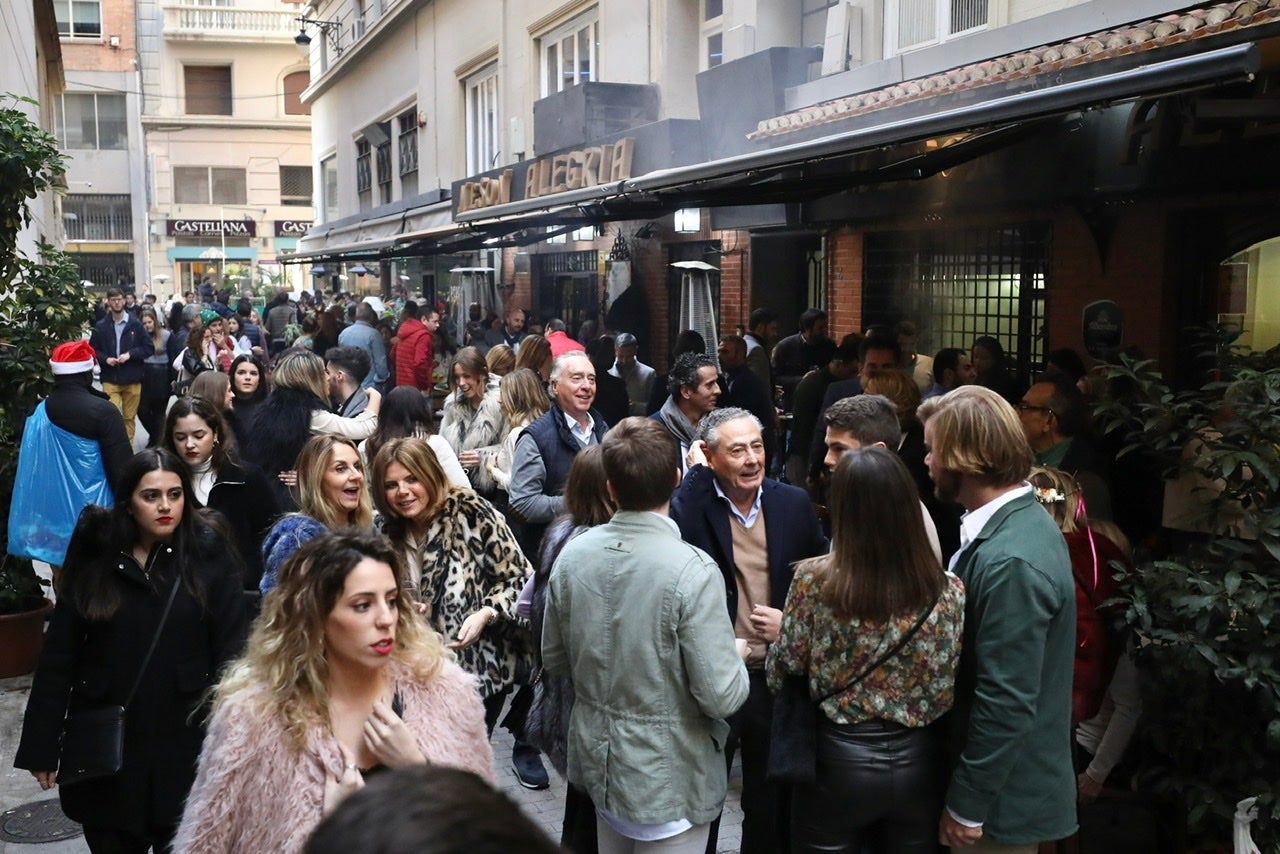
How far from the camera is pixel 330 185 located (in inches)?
1588

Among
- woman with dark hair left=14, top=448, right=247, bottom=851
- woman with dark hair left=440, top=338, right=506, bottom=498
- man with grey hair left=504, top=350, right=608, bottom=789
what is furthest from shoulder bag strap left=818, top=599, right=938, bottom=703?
woman with dark hair left=440, top=338, right=506, bottom=498

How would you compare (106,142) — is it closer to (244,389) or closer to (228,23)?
(228,23)

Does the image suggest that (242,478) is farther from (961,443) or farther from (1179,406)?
(1179,406)

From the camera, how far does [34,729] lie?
3.82m

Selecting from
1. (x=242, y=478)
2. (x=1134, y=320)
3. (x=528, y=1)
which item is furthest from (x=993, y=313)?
(x=528, y=1)

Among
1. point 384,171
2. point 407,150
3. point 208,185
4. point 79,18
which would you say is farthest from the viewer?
point 208,185

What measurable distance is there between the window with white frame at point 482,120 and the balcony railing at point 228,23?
86.4 feet

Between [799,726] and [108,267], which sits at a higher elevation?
[108,267]

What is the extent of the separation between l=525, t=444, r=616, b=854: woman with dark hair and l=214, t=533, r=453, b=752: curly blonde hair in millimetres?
1338

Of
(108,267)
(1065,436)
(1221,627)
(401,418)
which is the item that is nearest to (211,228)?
(108,267)

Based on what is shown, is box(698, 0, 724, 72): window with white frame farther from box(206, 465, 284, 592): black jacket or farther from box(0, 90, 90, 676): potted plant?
box(206, 465, 284, 592): black jacket

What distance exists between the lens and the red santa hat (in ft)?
22.8

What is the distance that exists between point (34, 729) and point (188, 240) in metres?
47.9

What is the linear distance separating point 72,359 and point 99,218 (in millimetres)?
43900
